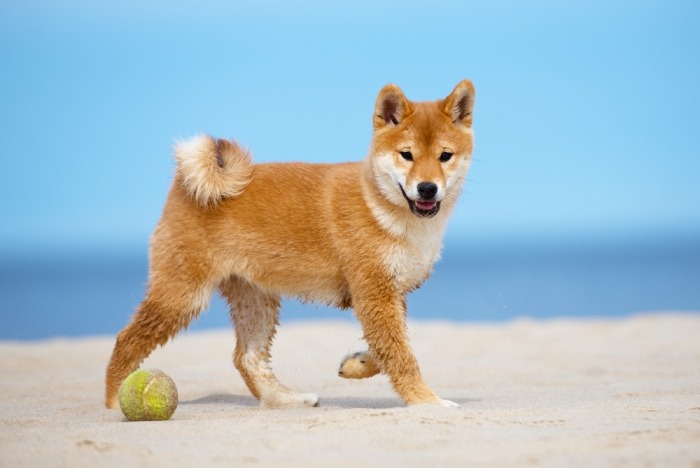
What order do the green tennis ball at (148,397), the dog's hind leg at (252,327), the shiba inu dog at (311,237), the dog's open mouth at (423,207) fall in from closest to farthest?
the green tennis ball at (148,397) < the dog's open mouth at (423,207) < the shiba inu dog at (311,237) < the dog's hind leg at (252,327)

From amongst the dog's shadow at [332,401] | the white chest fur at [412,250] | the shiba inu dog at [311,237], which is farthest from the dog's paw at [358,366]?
the white chest fur at [412,250]

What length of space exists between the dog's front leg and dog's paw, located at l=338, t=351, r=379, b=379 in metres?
0.17

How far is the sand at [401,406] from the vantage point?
178 inches

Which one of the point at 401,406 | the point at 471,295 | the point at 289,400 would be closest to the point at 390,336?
the point at 401,406

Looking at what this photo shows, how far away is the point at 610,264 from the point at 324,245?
32932mm

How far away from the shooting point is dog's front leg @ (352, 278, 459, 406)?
6.13 meters

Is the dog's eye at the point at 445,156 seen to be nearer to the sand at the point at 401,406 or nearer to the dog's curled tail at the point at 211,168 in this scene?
the dog's curled tail at the point at 211,168

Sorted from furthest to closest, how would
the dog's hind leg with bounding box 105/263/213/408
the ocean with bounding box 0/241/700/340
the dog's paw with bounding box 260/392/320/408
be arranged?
the ocean with bounding box 0/241/700/340 → the dog's paw with bounding box 260/392/320/408 → the dog's hind leg with bounding box 105/263/213/408

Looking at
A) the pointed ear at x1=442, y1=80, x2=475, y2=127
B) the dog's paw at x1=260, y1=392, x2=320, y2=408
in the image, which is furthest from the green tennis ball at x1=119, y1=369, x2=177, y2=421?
the pointed ear at x1=442, y1=80, x2=475, y2=127

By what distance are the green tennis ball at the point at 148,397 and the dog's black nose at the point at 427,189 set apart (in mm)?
1920

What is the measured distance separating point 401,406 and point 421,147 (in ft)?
5.98

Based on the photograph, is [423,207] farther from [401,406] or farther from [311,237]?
[401,406]

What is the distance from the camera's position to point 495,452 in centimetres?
446

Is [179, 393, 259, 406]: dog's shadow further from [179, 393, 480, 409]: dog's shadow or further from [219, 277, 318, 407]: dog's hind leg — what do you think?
[219, 277, 318, 407]: dog's hind leg
